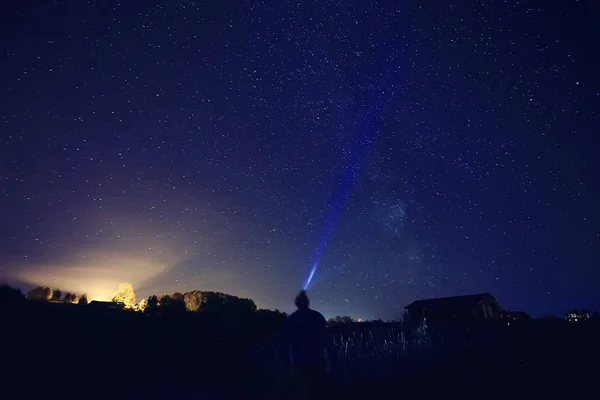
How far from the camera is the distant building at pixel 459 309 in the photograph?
3478 centimetres

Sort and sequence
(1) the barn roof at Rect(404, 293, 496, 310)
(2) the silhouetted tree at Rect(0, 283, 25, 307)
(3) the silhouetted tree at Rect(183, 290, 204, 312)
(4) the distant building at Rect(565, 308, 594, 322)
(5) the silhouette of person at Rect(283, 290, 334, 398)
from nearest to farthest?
(5) the silhouette of person at Rect(283, 290, 334, 398)
(2) the silhouetted tree at Rect(0, 283, 25, 307)
(4) the distant building at Rect(565, 308, 594, 322)
(1) the barn roof at Rect(404, 293, 496, 310)
(3) the silhouetted tree at Rect(183, 290, 204, 312)

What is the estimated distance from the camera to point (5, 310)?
39.0 ft

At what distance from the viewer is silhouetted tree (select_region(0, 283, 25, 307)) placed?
12.8m

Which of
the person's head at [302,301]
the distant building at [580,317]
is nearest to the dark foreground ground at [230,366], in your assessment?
the person's head at [302,301]

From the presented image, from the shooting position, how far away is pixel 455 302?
122 feet

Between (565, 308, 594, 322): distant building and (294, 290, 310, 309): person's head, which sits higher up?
(565, 308, 594, 322): distant building

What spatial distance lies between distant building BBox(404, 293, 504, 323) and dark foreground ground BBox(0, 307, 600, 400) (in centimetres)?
2536

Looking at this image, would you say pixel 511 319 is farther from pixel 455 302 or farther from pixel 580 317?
pixel 455 302

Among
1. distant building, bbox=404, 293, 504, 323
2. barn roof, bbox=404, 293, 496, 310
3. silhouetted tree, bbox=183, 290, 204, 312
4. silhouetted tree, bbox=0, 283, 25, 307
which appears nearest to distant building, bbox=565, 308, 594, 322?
distant building, bbox=404, 293, 504, 323

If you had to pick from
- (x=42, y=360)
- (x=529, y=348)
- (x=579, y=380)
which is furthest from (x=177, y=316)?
(x=579, y=380)

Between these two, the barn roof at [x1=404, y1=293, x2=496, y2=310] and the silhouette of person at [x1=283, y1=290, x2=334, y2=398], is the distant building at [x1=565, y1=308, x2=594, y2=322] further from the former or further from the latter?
the silhouette of person at [x1=283, y1=290, x2=334, y2=398]

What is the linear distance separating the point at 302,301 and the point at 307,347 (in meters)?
0.75

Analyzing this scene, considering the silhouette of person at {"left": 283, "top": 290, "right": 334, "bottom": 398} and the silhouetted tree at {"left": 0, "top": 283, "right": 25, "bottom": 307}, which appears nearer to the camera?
the silhouette of person at {"left": 283, "top": 290, "right": 334, "bottom": 398}

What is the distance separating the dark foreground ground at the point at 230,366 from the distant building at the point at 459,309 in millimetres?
25359
